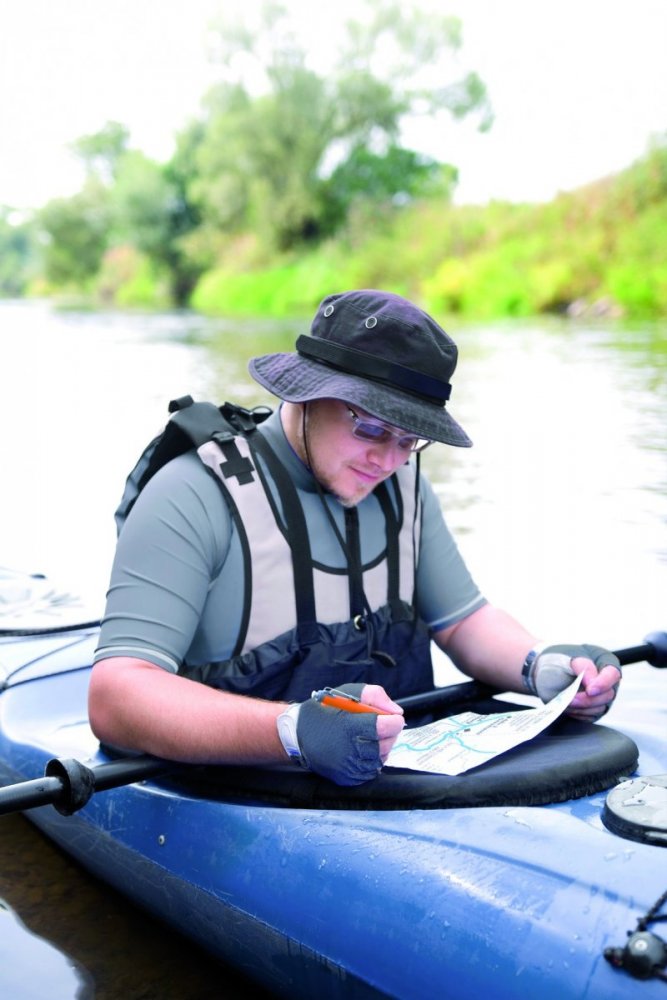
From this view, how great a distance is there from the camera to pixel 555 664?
227 cm

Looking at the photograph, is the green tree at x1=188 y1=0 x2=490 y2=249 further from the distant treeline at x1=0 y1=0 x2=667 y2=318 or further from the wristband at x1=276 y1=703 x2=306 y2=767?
the wristband at x1=276 y1=703 x2=306 y2=767

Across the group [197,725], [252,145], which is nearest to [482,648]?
[197,725]

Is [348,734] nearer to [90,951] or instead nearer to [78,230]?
[90,951]

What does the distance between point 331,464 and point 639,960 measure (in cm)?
96

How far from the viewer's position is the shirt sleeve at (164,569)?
2.01 meters

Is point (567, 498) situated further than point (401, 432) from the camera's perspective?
Yes

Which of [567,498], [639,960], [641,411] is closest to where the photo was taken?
[639,960]

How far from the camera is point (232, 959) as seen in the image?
2.14 meters

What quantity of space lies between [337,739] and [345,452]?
0.52m

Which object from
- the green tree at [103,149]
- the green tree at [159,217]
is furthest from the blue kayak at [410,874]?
the green tree at [103,149]

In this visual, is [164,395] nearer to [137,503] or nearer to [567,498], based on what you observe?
[567,498]

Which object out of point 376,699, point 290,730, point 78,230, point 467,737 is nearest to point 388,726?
point 376,699

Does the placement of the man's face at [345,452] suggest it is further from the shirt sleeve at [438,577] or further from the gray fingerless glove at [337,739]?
the gray fingerless glove at [337,739]

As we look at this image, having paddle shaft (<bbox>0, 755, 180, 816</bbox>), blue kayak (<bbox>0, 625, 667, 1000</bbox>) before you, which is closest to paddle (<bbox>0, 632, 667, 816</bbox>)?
paddle shaft (<bbox>0, 755, 180, 816</bbox>)
